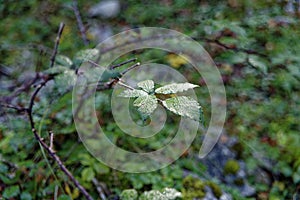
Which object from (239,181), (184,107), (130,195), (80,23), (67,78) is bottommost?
(239,181)

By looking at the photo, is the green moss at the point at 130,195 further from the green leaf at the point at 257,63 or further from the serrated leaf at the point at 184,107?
the green leaf at the point at 257,63

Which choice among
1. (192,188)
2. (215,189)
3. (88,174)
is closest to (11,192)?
(88,174)

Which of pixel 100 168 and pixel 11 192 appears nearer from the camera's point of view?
pixel 11 192

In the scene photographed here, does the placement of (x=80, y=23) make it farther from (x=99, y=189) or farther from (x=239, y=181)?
(x=239, y=181)

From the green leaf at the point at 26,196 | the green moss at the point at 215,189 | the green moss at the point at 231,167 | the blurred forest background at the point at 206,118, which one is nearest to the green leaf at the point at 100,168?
the blurred forest background at the point at 206,118

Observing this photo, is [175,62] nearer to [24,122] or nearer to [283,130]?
[283,130]

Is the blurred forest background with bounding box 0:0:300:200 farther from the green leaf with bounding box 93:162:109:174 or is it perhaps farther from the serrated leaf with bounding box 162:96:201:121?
the serrated leaf with bounding box 162:96:201:121

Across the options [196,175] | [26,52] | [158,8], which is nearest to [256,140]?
[196,175]

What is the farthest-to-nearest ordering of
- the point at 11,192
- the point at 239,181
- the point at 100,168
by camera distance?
the point at 239,181 → the point at 100,168 → the point at 11,192

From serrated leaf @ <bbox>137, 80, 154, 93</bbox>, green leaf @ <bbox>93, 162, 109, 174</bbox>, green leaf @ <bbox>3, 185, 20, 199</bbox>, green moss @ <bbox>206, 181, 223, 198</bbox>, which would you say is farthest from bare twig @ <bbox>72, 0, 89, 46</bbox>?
serrated leaf @ <bbox>137, 80, 154, 93</bbox>
